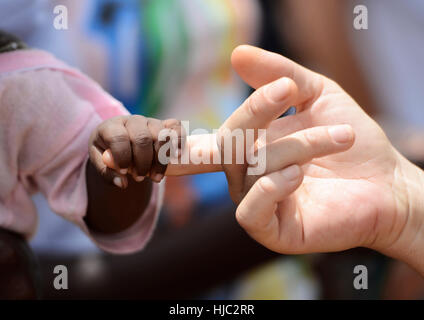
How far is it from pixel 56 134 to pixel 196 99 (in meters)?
0.50

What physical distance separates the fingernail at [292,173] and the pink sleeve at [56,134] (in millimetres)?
181

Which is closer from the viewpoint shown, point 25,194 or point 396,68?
Answer: point 25,194

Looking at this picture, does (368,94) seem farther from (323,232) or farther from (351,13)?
(323,232)

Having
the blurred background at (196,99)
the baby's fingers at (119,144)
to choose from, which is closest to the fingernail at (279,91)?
the baby's fingers at (119,144)

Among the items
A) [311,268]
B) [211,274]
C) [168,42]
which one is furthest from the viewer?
[311,268]

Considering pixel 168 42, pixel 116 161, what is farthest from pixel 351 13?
pixel 116 161

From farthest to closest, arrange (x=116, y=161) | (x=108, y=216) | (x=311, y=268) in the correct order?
(x=311, y=268)
(x=108, y=216)
(x=116, y=161)

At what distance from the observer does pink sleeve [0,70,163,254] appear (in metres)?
0.51

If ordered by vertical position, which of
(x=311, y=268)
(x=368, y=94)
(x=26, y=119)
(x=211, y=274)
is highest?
(x=26, y=119)

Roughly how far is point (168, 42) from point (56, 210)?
0.50 meters

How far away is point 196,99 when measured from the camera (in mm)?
993

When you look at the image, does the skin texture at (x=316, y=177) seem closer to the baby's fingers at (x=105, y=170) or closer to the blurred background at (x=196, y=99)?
the baby's fingers at (x=105, y=170)

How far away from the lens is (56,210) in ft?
1.71

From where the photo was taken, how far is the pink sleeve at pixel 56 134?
0.51 meters
